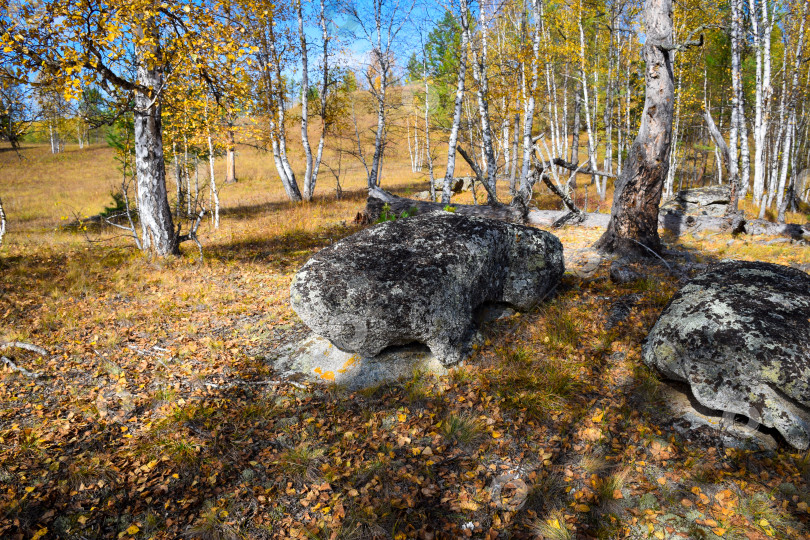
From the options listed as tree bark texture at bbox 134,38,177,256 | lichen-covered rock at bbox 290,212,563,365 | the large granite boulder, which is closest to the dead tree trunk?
lichen-covered rock at bbox 290,212,563,365

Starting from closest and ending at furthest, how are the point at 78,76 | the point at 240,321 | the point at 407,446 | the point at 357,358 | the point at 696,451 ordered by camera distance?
1. the point at 696,451
2. the point at 407,446
3. the point at 357,358
4. the point at 240,321
5. the point at 78,76

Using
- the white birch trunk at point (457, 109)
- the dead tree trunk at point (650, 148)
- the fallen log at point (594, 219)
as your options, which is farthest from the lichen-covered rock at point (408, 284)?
the white birch trunk at point (457, 109)

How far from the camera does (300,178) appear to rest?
3269cm

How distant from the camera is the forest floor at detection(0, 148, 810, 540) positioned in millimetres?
3234

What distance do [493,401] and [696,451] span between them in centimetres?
186

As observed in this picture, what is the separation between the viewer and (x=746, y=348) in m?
3.67

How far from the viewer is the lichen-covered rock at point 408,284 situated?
4.68 metres

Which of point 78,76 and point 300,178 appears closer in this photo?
point 78,76

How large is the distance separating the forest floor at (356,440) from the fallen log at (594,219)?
4.19 meters

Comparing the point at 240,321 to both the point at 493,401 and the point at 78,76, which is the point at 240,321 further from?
the point at 78,76

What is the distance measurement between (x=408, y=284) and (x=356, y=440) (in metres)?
1.81

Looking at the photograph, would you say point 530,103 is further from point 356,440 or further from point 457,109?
point 356,440

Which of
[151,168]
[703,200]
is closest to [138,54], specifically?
[151,168]

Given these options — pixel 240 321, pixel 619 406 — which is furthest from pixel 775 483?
pixel 240 321
